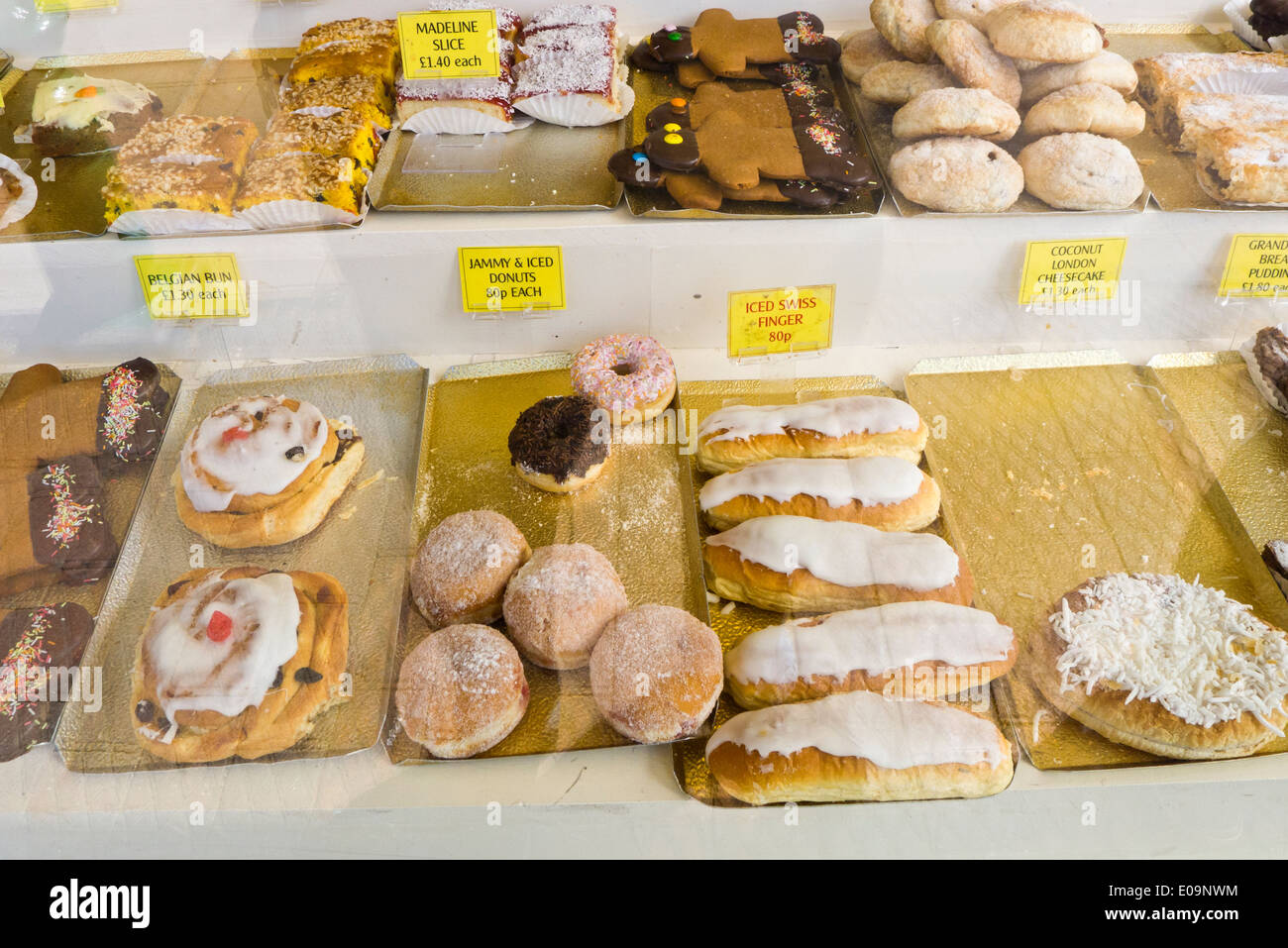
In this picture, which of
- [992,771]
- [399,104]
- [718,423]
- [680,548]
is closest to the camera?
[992,771]

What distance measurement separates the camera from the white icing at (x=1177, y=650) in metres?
1.36

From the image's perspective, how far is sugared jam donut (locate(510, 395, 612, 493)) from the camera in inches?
69.5

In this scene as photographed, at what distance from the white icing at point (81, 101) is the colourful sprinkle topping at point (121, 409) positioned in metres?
0.61

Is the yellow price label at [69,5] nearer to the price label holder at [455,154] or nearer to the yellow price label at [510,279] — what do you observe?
the price label holder at [455,154]

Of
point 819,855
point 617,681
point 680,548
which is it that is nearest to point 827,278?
point 680,548

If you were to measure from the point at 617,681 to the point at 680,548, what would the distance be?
382mm

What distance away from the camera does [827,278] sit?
1.93m

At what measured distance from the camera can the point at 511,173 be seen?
1.91m

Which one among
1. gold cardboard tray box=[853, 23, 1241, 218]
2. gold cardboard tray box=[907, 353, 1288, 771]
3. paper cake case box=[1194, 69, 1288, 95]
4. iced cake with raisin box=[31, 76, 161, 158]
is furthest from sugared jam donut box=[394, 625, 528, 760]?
paper cake case box=[1194, 69, 1288, 95]

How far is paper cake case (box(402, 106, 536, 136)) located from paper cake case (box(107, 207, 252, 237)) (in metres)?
0.50

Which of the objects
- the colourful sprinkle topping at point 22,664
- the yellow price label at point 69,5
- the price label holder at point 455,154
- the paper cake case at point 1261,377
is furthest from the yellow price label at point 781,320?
the yellow price label at point 69,5

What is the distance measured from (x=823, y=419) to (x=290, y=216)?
3.95 ft

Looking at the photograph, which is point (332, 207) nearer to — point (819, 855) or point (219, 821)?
point (219, 821)

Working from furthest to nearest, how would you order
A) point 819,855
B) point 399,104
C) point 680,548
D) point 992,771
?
point 399,104, point 680,548, point 819,855, point 992,771
